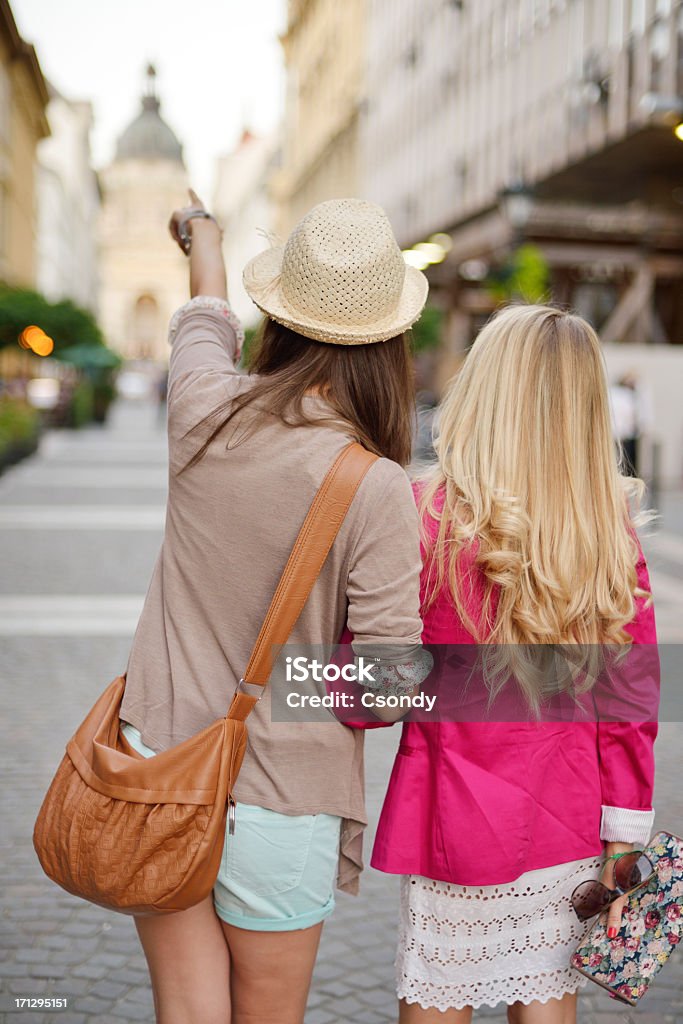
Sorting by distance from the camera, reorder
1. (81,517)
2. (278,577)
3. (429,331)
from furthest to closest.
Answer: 1. (429,331)
2. (81,517)
3. (278,577)

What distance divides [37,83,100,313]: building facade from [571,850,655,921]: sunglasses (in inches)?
1857

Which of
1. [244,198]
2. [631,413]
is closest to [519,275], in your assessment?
Result: [631,413]

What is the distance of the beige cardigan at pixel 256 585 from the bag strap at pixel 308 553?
26mm

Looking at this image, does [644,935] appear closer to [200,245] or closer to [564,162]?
[200,245]

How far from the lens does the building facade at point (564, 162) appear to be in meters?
20.5

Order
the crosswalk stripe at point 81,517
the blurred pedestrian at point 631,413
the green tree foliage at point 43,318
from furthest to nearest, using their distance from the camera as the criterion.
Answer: the green tree foliage at point 43,318 < the blurred pedestrian at point 631,413 < the crosswalk stripe at point 81,517

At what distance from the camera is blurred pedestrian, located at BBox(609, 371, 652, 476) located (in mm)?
14594

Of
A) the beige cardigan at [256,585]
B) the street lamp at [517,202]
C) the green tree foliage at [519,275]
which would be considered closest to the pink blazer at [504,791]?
the beige cardigan at [256,585]

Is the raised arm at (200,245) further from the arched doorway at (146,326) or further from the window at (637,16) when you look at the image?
the arched doorway at (146,326)

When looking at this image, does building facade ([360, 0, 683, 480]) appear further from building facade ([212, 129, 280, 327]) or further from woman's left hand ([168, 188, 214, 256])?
building facade ([212, 129, 280, 327])

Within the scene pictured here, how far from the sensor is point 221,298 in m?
2.35

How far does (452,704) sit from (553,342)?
676 mm

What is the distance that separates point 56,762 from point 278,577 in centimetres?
370

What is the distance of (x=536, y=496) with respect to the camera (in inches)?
84.7
